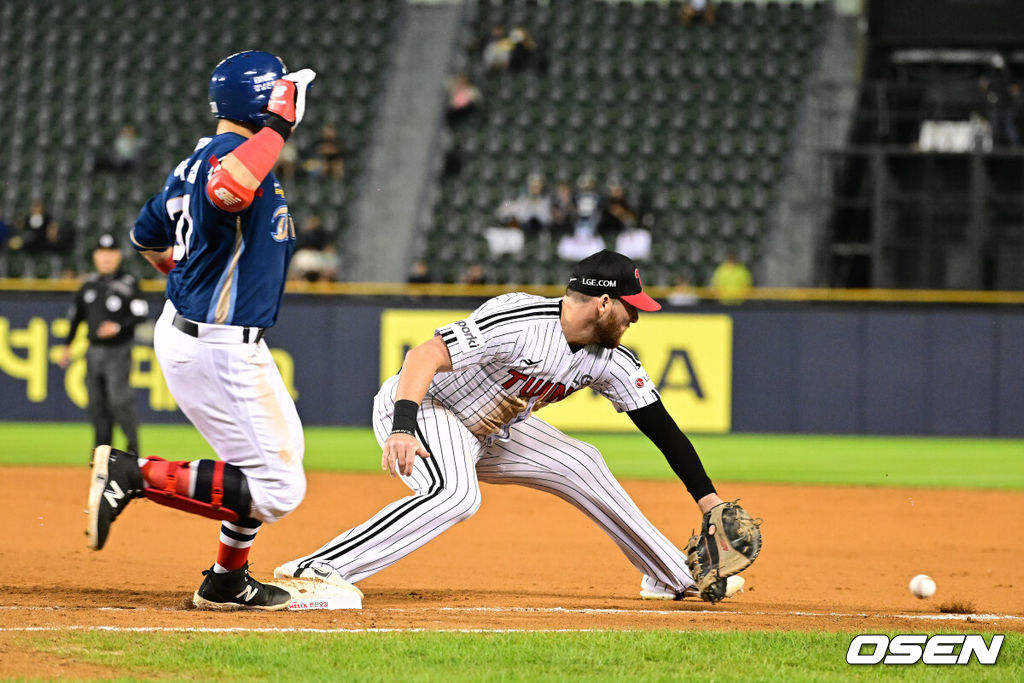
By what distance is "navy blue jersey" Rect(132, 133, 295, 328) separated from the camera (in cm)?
518

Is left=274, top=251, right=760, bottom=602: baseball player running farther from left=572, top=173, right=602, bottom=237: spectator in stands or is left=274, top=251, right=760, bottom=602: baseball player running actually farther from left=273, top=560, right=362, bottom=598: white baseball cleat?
left=572, top=173, right=602, bottom=237: spectator in stands

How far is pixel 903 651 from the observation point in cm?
504

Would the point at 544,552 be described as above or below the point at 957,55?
below

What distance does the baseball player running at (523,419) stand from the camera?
5773 millimetres

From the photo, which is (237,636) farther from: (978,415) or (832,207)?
(832,207)

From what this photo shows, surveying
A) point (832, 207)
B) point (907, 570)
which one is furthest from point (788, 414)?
point (907, 570)

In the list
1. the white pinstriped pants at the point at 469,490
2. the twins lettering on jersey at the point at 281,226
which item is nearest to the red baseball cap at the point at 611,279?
the white pinstriped pants at the point at 469,490

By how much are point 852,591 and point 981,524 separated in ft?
10.5

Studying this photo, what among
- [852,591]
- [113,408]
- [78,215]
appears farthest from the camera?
[78,215]

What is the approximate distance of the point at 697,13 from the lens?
25.3 metres

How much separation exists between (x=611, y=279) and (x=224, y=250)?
5.20 feet

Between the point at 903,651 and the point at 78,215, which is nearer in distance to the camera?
the point at 903,651

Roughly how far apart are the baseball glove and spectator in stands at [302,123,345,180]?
17.8m

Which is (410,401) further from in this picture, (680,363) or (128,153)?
(128,153)
